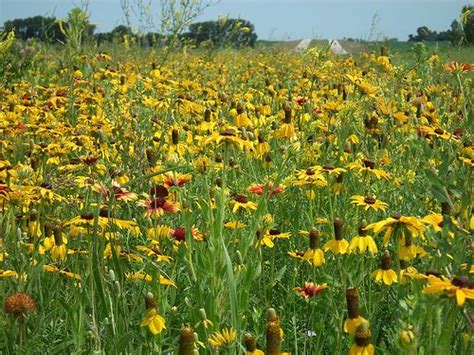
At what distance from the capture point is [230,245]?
2.27 m

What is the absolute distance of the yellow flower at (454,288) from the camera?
1123 millimetres

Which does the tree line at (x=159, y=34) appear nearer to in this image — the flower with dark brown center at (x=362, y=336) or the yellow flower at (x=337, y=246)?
the yellow flower at (x=337, y=246)

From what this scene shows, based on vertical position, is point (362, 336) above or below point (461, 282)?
below

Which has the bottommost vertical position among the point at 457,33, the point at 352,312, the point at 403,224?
the point at 352,312

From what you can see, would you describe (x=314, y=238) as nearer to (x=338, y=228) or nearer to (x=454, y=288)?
(x=338, y=228)

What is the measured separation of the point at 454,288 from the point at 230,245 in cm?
119

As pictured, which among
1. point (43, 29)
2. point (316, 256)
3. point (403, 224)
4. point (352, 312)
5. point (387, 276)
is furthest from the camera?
point (43, 29)

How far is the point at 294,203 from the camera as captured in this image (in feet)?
9.21

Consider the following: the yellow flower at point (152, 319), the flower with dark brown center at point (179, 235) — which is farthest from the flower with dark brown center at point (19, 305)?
the flower with dark brown center at point (179, 235)

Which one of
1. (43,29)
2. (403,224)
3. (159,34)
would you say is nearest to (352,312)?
(403,224)

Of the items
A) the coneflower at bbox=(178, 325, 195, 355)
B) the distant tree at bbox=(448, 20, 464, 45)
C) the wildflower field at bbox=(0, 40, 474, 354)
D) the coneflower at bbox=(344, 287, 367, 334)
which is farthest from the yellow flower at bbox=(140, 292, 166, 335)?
the distant tree at bbox=(448, 20, 464, 45)

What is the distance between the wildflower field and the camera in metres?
1.44

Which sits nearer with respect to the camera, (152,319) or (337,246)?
(152,319)

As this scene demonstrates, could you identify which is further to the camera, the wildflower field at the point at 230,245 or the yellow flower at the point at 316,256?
the yellow flower at the point at 316,256
